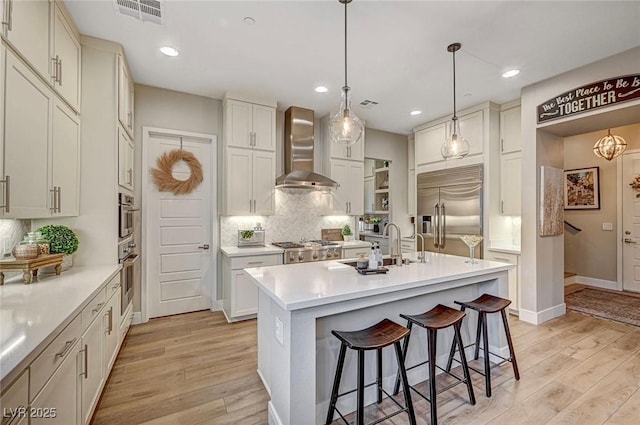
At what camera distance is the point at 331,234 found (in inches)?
199

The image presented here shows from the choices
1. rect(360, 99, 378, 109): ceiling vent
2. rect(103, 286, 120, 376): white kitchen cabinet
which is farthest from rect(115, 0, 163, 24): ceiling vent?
rect(360, 99, 378, 109): ceiling vent

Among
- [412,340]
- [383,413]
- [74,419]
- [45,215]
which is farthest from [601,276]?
[45,215]

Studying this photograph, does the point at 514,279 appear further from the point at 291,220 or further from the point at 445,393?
the point at 291,220

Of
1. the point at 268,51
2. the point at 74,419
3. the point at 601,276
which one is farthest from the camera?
the point at 601,276

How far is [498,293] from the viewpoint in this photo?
2779mm

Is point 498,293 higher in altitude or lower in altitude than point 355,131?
lower

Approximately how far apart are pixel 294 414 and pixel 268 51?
10.1 ft

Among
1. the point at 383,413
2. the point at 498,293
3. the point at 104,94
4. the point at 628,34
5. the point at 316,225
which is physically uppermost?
the point at 628,34

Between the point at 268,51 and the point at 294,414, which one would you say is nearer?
the point at 294,414

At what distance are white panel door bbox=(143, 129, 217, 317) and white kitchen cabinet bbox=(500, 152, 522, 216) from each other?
14.0 feet

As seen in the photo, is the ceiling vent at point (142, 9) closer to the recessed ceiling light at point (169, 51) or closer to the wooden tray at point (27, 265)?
the recessed ceiling light at point (169, 51)

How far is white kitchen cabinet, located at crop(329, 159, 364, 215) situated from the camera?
4.92 metres

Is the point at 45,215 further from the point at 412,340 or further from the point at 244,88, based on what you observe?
the point at 412,340

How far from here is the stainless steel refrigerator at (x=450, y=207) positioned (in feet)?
14.6
